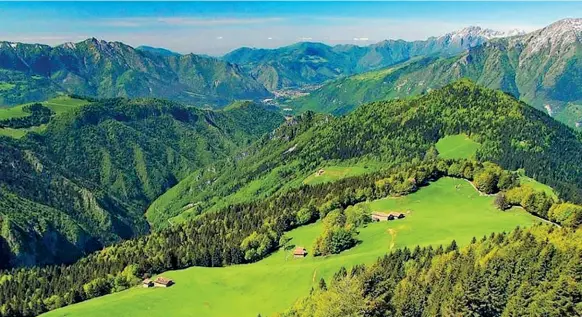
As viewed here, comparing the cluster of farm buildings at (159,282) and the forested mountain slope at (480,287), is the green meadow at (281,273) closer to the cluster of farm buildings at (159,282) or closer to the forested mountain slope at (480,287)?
the cluster of farm buildings at (159,282)

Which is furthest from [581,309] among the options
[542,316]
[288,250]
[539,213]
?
[288,250]

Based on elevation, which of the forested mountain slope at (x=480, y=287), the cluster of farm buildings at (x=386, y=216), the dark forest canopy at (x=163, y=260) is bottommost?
the dark forest canopy at (x=163, y=260)

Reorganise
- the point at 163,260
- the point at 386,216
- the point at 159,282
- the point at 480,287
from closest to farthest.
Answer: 1. the point at 480,287
2. the point at 159,282
3. the point at 163,260
4. the point at 386,216

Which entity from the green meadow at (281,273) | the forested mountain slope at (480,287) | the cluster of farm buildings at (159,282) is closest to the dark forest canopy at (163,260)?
the green meadow at (281,273)

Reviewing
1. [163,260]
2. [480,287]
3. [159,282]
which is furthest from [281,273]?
[480,287]

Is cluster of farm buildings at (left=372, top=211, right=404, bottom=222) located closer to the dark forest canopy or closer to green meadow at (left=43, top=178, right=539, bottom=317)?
green meadow at (left=43, top=178, right=539, bottom=317)

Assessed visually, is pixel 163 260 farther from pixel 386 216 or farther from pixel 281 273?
pixel 386 216

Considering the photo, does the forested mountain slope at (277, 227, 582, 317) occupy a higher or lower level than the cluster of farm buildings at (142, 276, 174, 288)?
higher

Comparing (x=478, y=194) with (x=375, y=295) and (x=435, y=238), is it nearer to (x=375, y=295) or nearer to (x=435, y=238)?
(x=435, y=238)

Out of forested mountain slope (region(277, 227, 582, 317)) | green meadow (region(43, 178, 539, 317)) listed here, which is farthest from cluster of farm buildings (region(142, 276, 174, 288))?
forested mountain slope (region(277, 227, 582, 317))
